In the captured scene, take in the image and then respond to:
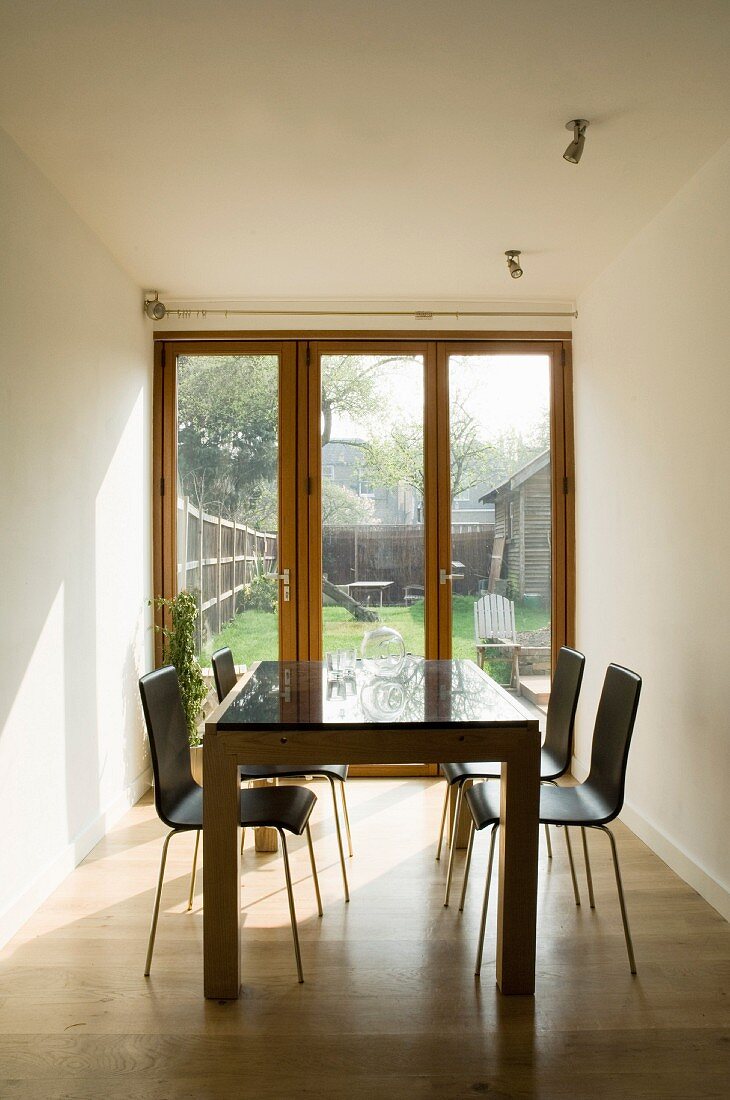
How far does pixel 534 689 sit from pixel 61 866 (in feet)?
9.54

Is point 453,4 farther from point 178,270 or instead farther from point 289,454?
point 289,454

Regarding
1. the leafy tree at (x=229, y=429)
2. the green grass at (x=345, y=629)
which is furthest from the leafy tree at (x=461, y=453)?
the green grass at (x=345, y=629)

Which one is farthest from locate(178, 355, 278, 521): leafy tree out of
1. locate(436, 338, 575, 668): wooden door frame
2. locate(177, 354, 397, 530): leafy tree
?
locate(436, 338, 575, 668): wooden door frame

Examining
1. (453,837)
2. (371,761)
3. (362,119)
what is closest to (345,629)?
(453,837)

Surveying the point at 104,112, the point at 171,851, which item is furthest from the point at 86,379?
the point at 171,851

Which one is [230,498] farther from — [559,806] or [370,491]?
[559,806]

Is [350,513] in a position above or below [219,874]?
above

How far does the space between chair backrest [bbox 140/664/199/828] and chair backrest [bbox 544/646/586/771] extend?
1476mm

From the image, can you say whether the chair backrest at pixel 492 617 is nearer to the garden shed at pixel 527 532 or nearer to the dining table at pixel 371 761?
the garden shed at pixel 527 532

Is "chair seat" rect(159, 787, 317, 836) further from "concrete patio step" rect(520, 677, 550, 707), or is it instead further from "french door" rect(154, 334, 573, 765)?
"concrete patio step" rect(520, 677, 550, 707)

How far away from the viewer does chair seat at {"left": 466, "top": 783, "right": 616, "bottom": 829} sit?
267 centimetres

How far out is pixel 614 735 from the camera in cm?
283

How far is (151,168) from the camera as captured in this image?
3256 mm

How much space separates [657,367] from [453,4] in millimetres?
1976
